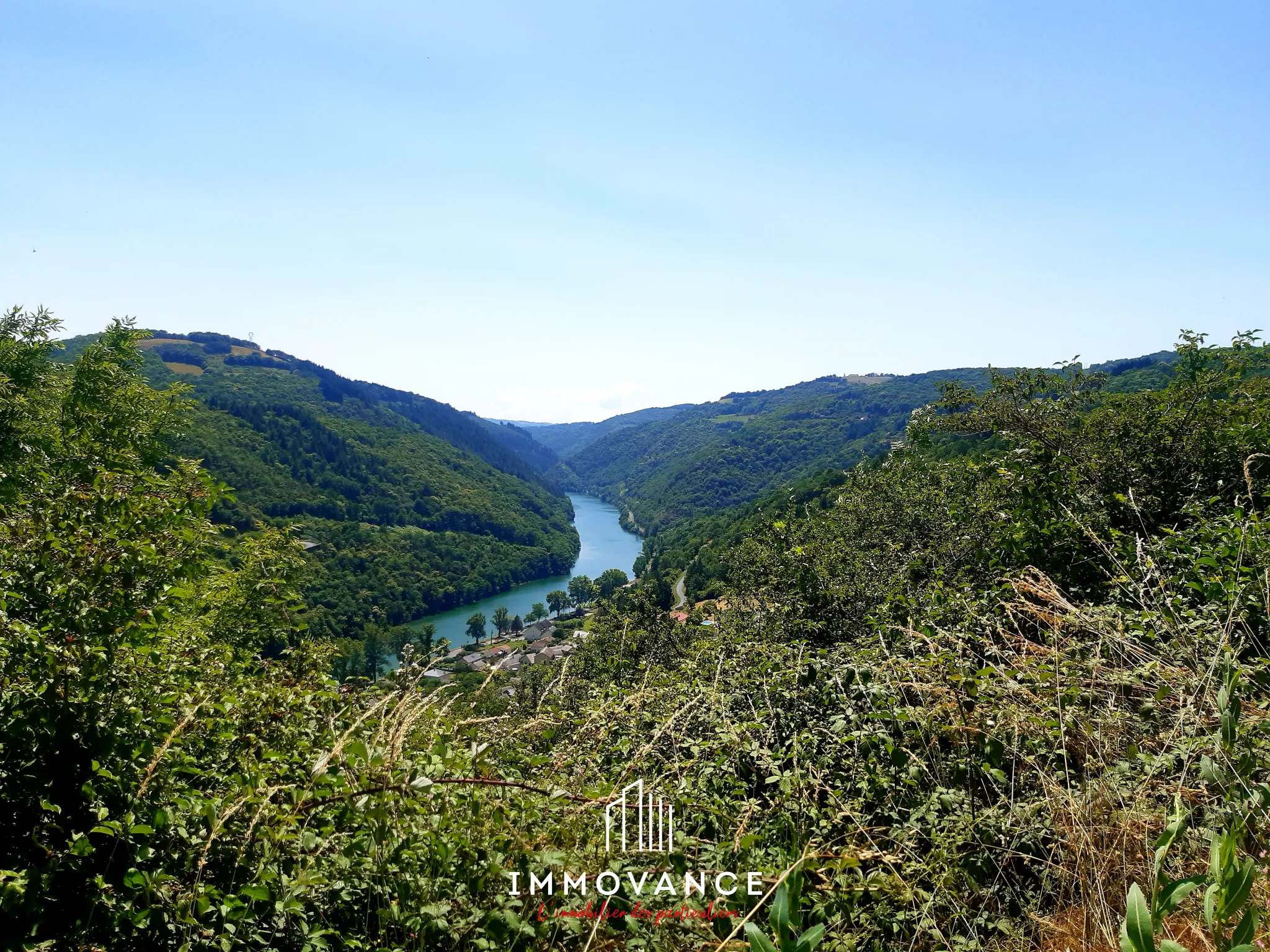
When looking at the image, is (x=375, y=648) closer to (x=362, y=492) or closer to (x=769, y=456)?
(x=362, y=492)

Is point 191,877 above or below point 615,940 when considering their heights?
above

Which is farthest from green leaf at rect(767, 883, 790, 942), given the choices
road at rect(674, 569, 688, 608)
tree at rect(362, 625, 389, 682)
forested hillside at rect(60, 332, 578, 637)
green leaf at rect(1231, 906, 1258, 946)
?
forested hillside at rect(60, 332, 578, 637)

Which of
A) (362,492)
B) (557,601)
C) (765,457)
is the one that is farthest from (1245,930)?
(765,457)

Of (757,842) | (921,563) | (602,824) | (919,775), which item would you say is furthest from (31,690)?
(921,563)

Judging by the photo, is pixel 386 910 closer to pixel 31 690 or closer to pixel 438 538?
pixel 31 690

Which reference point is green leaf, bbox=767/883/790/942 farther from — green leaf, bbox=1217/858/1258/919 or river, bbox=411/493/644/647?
river, bbox=411/493/644/647

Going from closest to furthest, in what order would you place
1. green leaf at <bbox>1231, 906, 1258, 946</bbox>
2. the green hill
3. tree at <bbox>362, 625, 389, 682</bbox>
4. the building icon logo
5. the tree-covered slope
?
green leaf at <bbox>1231, 906, 1258, 946</bbox>, the building icon logo, tree at <bbox>362, 625, 389, 682</bbox>, the green hill, the tree-covered slope

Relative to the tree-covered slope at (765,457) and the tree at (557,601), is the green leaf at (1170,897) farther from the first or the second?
the tree-covered slope at (765,457)
